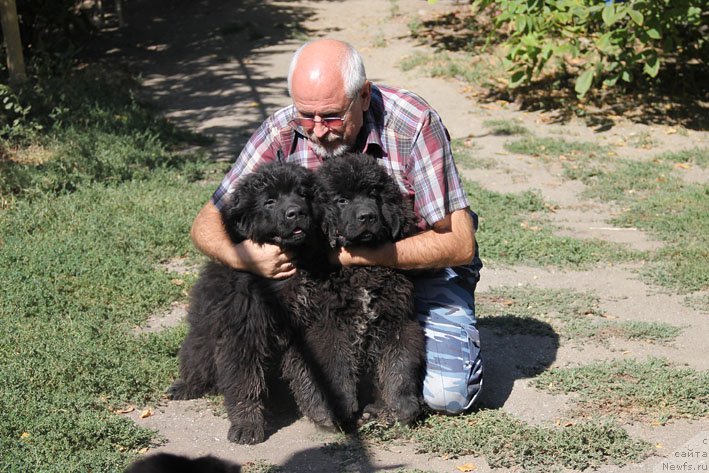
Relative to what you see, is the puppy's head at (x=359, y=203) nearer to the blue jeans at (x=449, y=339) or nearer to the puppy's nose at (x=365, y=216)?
the puppy's nose at (x=365, y=216)

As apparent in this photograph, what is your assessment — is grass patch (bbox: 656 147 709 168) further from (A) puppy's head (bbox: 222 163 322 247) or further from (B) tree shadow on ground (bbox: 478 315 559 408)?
(A) puppy's head (bbox: 222 163 322 247)

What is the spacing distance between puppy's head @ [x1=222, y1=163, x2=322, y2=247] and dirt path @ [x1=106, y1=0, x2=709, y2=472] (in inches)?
41.1

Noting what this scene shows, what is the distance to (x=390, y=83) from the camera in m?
12.6

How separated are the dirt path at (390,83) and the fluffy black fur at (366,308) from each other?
0.29 metres

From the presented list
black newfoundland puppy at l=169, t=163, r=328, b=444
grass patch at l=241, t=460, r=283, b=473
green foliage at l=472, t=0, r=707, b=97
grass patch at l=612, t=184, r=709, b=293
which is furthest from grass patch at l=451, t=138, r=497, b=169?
grass patch at l=241, t=460, r=283, b=473

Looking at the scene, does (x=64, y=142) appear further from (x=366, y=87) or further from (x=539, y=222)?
(x=366, y=87)

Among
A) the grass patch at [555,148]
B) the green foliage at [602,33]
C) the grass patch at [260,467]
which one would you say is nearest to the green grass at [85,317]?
the grass patch at [260,467]

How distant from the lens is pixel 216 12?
17.3 meters

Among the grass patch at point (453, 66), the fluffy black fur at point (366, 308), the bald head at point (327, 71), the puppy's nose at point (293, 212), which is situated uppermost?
the bald head at point (327, 71)

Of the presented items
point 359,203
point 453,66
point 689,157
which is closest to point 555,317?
point 359,203

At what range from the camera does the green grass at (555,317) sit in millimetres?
5684

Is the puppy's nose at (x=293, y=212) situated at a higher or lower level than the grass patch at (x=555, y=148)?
higher

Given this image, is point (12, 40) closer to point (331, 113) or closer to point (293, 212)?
point (331, 113)

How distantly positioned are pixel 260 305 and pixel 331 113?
101 centimetres
